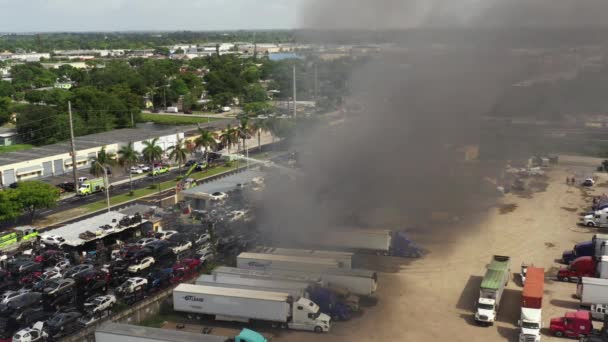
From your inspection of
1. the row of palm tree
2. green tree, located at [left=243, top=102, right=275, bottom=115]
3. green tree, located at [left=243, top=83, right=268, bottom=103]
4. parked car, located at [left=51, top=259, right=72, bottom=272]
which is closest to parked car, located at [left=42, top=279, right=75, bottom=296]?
parked car, located at [left=51, top=259, right=72, bottom=272]

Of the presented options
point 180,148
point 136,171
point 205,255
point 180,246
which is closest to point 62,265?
point 180,246

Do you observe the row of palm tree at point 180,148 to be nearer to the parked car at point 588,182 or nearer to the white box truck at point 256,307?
the white box truck at point 256,307

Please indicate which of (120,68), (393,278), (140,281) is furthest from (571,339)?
(120,68)

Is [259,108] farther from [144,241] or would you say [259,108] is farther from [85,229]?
[144,241]

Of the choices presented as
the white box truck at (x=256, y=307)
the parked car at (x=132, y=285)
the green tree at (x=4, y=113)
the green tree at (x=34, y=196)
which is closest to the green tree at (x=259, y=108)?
the green tree at (x=4, y=113)

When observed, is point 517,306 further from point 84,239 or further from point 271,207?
point 84,239

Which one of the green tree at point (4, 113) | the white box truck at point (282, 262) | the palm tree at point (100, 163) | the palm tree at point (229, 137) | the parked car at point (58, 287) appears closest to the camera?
the parked car at point (58, 287)

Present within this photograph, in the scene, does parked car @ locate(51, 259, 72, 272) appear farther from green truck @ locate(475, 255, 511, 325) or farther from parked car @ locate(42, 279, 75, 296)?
green truck @ locate(475, 255, 511, 325)
